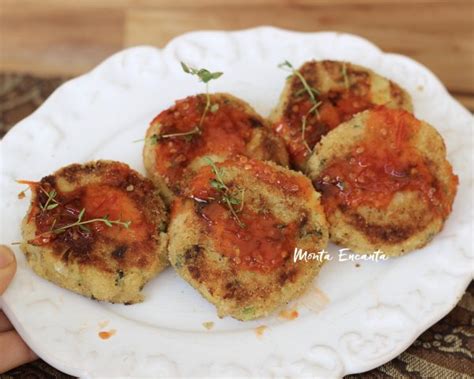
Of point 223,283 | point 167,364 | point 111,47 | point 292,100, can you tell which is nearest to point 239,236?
point 223,283

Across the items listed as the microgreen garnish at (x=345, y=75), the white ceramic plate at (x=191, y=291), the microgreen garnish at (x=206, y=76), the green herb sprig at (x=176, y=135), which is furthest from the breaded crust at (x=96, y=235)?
the microgreen garnish at (x=345, y=75)

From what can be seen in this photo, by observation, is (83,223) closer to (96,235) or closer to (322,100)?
(96,235)

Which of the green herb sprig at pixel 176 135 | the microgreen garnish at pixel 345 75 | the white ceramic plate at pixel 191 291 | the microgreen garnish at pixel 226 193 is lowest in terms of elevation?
the white ceramic plate at pixel 191 291

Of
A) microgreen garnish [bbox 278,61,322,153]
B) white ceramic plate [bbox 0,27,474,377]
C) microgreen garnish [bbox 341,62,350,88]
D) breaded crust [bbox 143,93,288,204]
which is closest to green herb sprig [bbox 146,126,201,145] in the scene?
breaded crust [bbox 143,93,288,204]

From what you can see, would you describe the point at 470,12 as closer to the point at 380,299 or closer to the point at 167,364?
the point at 380,299

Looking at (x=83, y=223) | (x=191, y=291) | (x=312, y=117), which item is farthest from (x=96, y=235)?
(x=312, y=117)

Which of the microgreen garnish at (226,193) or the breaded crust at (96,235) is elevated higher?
the microgreen garnish at (226,193)

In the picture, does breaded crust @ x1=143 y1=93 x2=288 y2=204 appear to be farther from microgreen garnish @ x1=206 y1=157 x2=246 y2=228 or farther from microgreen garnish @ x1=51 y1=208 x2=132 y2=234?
microgreen garnish @ x1=51 y1=208 x2=132 y2=234

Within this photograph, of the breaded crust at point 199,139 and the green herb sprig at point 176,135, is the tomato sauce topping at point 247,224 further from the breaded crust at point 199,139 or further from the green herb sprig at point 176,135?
the green herb sprig at point 176,135
